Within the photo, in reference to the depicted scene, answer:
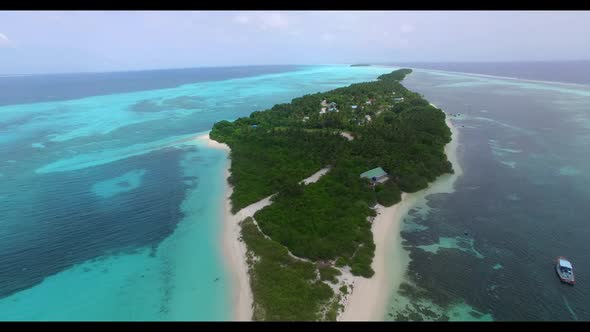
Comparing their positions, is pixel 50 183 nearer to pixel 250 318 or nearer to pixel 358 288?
pixel 250 318

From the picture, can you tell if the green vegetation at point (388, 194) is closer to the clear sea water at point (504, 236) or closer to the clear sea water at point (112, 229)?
the clear sea water at point (504, 236)

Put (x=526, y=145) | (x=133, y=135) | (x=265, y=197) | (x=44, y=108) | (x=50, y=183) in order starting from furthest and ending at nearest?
1. (x=44, y=108)
2. (x=133, y=135)
3. (x=526, y=145)
4. (x=50, y=183)
5. (x=265, y=197)

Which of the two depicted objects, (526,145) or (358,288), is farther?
(526,145)

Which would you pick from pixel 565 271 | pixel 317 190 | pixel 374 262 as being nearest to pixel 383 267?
pixel 374 262

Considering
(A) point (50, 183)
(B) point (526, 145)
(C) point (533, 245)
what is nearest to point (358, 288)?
(C) point (533, 245)

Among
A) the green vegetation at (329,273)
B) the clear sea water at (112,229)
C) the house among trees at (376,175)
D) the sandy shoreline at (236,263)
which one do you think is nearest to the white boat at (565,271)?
the green vegetation at (329,273)
